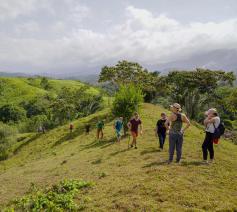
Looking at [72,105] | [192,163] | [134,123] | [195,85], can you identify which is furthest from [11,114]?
[192,163]

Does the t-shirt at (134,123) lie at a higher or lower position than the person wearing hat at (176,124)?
lower

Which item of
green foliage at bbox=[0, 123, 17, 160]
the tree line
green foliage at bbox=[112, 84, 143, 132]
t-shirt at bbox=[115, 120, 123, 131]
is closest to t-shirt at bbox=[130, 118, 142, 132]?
t-shirt at bbox=[115, 120, 123, 131]

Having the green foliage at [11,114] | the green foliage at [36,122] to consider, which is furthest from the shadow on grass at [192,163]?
the green foliage at [11,114]

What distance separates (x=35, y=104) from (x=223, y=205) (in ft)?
381

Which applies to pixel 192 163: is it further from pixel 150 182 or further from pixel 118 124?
pixel 118 124

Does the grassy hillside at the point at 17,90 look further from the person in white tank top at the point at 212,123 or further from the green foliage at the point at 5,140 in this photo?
the person in white tank top at the point at 212,123

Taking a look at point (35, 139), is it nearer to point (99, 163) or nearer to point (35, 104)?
point (99, 163)

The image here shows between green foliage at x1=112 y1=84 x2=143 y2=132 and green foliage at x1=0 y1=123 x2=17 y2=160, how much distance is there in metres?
29.9

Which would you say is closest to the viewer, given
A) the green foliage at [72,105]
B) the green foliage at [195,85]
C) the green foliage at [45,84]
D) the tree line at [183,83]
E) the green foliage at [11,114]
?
the tree line at [183,83]

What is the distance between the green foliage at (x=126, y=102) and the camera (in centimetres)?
3106

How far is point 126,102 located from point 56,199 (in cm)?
1870

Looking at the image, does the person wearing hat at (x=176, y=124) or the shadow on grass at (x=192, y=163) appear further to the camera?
the shadow on grass at (x=192, y=163)

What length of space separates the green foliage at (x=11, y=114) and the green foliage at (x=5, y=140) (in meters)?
48.8

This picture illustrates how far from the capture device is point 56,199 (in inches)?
525
